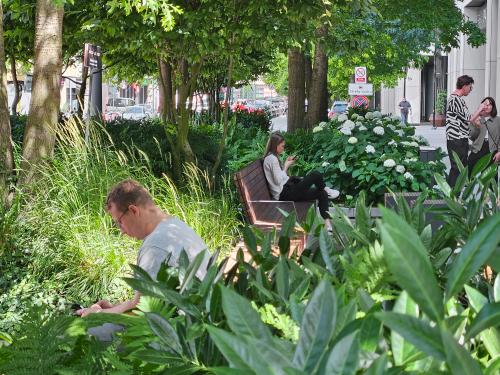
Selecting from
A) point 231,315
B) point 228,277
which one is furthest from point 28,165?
point 231,315

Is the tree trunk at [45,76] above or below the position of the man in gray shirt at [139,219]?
above

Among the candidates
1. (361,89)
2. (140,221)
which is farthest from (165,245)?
(361,89)

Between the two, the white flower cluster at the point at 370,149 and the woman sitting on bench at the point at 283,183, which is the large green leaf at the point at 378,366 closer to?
the woman sitting on bench at the point at 283,183

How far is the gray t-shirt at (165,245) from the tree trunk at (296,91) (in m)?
17.7

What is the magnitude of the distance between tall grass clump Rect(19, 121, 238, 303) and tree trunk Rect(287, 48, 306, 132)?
12821mm

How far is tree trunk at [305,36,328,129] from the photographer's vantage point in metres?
21.1

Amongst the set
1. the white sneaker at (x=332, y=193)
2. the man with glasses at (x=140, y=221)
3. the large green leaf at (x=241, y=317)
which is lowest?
the white sneaker at (x=332, y=193)

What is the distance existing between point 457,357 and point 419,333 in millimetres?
111

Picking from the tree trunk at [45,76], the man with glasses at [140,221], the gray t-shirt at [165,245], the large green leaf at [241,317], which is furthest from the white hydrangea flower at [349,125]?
the large green leaf at [241,317]

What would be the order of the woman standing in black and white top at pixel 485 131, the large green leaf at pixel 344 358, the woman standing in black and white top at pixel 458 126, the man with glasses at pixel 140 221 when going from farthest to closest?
the woman standing in black and white top at pixel 485 131 → the woman standing in black and white top at pixel 458 126 → the man with glasses at pixel 140 221 → the large green leaf at pixel 344 358

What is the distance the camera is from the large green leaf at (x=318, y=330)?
134cm

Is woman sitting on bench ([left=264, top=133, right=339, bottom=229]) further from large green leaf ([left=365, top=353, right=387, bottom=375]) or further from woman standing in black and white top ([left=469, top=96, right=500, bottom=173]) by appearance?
large green leaf ([left=365, top=353, right=387, bottom=375])

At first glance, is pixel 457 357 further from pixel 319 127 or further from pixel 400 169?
pixel 319 127

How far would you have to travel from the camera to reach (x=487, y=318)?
4.46 ft
